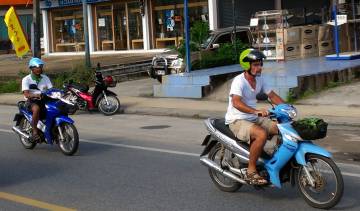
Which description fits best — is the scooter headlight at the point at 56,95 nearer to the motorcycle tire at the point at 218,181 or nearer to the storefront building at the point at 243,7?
the motorcycle tire at the point at 218,181

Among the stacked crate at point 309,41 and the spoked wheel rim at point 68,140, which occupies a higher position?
the stacked crate at point 309,41

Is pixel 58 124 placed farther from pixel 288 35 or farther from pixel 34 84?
pixel 288 35

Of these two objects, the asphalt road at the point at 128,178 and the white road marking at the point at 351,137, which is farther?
the white road marking at the point at 351,137

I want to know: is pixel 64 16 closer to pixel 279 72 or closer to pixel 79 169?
pixel 279 72

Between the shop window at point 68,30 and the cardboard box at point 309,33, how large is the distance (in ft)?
72.9

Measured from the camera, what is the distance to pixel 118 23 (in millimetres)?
38438

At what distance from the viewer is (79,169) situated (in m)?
9.23

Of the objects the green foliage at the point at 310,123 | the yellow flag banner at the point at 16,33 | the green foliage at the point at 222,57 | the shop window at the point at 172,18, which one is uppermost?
the shop window at the point at 172,18

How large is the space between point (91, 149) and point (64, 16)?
32.4 meters

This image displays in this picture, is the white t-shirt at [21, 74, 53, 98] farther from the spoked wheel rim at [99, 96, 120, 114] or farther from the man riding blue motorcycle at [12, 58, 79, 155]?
the spoked wheel rim at [99, 96, 120, 114]

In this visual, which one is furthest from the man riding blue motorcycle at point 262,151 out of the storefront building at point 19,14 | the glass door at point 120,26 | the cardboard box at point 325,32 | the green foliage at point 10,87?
the storefront building at point 19,14

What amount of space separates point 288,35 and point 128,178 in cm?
1293

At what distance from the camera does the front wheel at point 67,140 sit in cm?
1026

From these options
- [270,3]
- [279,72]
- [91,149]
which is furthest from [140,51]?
Answer: [91,149]
